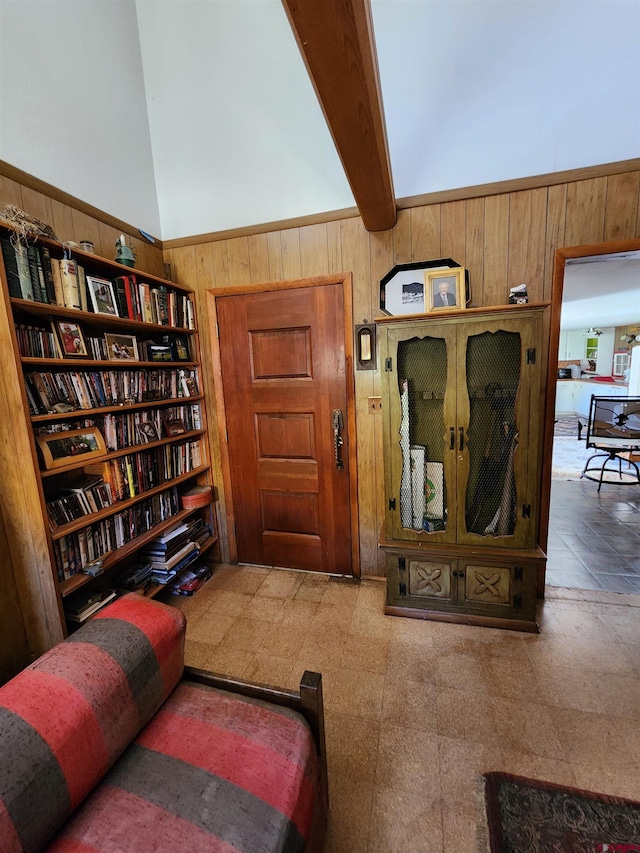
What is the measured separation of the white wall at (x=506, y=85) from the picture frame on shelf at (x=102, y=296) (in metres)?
1.70

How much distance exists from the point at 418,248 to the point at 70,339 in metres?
1.88

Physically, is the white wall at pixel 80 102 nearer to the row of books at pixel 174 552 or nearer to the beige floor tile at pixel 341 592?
the row of books at pixel 174 552

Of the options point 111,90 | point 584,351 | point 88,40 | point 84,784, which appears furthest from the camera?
point 584,351

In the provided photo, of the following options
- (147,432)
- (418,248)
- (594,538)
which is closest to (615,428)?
(594,538)

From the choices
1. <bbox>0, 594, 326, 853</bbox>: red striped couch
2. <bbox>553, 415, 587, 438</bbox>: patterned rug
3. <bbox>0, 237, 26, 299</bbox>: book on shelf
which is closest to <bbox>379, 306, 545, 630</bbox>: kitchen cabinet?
<bbox>0, 594, 326, 853</bbox>: red striped couch

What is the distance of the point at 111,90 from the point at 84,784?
3.04 meters

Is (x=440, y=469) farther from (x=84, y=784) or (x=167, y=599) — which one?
(x=167, y=599)

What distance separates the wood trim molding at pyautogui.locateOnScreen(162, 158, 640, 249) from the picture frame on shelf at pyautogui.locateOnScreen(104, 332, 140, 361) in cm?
89

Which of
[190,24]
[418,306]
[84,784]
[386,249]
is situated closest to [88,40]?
[190,24]

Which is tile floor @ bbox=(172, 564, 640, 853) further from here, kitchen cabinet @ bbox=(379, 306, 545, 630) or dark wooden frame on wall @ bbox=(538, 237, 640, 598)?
dark wooden frame on wall @ bbox=(538, 237, 640, 598)

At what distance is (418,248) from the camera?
205 cm

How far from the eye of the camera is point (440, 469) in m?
1.97

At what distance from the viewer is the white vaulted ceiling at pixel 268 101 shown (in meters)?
1.68

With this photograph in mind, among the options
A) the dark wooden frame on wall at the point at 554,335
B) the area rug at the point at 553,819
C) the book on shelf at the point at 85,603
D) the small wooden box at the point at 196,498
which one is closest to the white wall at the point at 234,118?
the dark wooden frame on wall at the point at 554,335
